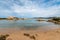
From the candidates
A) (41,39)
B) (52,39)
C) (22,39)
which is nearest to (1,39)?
(22,39)

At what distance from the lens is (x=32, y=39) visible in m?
9.77

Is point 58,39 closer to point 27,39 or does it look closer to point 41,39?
point 41,39

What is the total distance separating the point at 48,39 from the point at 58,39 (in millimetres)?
880

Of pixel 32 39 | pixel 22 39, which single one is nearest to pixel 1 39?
pixel 22 39

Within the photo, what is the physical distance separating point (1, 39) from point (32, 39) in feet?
9.08

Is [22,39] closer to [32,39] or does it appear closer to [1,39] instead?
[32,39]

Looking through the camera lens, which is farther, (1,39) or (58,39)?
(58,39)

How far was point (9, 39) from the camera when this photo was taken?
31.1ft

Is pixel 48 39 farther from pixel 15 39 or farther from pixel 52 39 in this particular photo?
pixel 15 39

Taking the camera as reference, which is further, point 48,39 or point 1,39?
point 48,39

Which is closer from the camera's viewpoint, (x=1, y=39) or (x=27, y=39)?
(x=1, y=39)

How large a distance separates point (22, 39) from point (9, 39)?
3.83 ft

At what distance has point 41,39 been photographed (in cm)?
970

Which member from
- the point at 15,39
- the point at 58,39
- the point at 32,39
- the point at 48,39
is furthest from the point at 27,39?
the point at 58,39
